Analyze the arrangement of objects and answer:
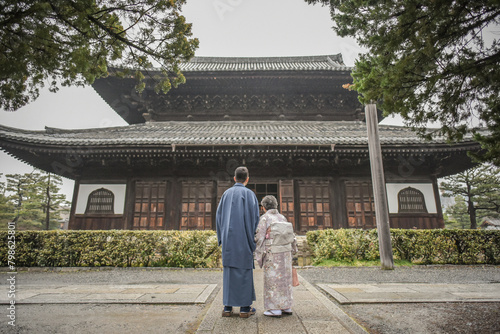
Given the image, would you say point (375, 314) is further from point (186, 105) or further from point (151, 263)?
point (186, 105)

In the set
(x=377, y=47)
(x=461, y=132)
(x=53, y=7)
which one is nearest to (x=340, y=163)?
(x=461, y=132)

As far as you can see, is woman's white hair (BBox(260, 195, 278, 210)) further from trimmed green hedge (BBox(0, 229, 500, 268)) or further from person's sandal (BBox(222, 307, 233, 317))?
trimmed green hedge (BBox(0, 229, 500, 268))

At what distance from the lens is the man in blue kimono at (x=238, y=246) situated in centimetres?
276

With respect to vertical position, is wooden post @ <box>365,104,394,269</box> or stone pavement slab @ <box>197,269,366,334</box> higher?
wooden post @ <box>365,104,394,269</box>

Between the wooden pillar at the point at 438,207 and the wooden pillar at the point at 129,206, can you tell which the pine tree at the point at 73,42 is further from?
the wooden pillar at the point at 438,207

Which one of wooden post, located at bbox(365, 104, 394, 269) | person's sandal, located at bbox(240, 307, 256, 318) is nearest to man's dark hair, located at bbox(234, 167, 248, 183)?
person's sandal, located at bbox(240, 307, 256, 318)

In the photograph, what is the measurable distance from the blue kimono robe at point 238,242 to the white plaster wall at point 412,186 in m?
7.77

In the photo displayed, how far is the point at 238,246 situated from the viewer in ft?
9.38

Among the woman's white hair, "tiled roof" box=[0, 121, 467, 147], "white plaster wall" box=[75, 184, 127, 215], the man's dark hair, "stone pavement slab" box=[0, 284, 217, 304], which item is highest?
"tiled roof" box=[0, 121, 467, 147]

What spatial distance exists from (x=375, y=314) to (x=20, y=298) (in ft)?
15.3

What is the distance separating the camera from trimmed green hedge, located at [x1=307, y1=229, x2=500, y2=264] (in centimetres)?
667

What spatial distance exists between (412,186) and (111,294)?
31.3 feet

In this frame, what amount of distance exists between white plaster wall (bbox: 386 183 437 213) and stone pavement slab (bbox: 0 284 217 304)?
7372 millimetres

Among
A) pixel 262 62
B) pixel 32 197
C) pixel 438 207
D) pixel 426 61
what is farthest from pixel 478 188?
pixel 32 197
